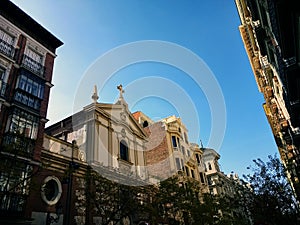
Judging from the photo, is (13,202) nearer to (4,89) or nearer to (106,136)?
(4,89)

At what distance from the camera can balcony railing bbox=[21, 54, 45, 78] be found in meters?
17.4

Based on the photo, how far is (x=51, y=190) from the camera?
15.6m

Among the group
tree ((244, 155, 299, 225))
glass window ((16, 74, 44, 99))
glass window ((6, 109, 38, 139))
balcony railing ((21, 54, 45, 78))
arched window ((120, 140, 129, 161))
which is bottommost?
tree ((244, 155, 299, 225))

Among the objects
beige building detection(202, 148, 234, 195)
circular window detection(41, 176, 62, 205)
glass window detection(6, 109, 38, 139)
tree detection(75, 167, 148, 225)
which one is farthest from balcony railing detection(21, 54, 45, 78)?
beige building detection(202, 148, 234, 195)

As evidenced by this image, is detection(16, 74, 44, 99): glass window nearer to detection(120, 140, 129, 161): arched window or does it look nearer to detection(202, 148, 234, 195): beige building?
detection(120, 140, 129, 161): arched window

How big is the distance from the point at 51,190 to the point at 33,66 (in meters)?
9.01

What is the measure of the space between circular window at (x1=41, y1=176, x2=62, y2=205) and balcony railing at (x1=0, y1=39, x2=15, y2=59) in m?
8.71

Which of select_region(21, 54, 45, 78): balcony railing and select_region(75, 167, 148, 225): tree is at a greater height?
select_region(21, 54, 45, 78): balcony railing

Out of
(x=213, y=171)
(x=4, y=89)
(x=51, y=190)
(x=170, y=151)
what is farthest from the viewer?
(x=213, y=171)

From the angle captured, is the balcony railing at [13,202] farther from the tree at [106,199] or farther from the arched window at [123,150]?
the arched window at [123,150]

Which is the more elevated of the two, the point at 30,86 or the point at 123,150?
the point at 30,86

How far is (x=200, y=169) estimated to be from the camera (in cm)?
4172

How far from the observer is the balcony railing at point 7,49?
Answer: 642 inches

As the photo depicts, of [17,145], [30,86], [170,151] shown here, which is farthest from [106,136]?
[170,151]
